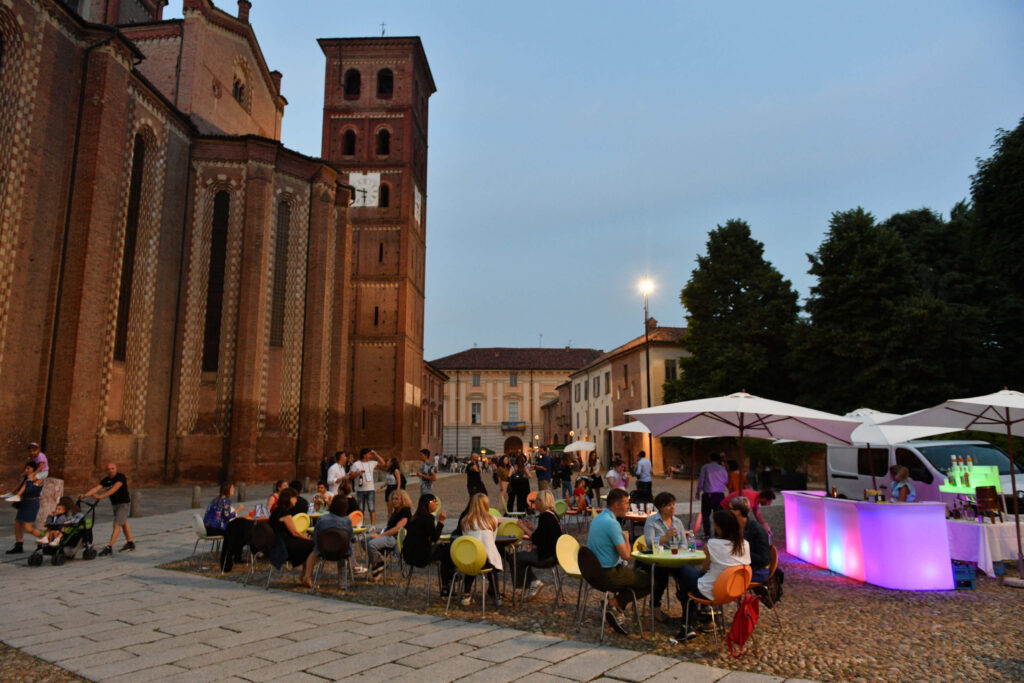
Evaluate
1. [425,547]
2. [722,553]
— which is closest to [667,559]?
[722,553]

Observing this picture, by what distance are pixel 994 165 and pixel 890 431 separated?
1760cm

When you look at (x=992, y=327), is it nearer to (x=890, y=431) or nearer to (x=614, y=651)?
(x=890, y=431)

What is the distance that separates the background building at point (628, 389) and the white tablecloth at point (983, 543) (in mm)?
22528

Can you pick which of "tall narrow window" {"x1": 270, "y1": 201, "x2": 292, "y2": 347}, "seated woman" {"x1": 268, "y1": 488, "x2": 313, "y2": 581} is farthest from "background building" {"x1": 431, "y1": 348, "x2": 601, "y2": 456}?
"seated woman" {"x1": 268, "y1": 488, "x2": 313, "y2": 581}

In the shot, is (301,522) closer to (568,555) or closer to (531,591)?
(531,591)

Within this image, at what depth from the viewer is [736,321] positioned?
109ft

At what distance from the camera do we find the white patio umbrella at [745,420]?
9016mm

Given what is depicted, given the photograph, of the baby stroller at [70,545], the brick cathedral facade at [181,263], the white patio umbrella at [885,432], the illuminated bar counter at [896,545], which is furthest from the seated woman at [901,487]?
the brick cathedral facade at [181,263]

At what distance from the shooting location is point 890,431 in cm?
1095

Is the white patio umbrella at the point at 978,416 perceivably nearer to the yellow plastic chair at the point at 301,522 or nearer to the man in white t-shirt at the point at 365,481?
the yellow plastic chair at the point at 301,522

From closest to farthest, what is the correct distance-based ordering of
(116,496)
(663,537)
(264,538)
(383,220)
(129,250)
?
(663,537) < (264,538) < (116,496) < (129,250) < (383,220)

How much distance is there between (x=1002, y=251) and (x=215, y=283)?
2821cm

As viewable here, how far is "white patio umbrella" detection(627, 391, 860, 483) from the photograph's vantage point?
902 cm

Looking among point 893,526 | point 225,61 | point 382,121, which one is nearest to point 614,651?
point 893,526
